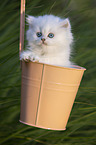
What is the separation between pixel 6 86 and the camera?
1.54m

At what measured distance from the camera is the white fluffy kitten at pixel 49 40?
3.34 ft

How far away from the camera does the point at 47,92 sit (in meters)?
0.98

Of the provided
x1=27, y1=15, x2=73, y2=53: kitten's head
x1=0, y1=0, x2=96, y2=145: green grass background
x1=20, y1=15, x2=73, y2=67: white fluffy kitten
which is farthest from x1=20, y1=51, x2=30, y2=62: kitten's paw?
x1=0, y1=0, x2=96, y2=145: green grass background

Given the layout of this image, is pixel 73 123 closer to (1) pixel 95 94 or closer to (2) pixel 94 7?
(1) pixel 95 94

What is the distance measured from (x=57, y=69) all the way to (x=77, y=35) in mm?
649

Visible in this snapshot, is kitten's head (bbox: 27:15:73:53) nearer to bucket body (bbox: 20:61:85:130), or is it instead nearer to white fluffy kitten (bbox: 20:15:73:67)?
white fluffy kitten (bbox: 20:15:73:67)

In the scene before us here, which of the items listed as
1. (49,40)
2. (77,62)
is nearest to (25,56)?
(49,40)

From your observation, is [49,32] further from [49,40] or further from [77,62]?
[77,62]

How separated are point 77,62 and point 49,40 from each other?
557 mm

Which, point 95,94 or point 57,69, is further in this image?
point 95,94

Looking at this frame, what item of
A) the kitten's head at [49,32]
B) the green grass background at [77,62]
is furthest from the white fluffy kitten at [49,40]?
the green grass background at [77,62]

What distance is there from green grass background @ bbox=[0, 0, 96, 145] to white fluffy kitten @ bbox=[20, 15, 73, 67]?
1.43ft

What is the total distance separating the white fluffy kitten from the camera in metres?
1.02

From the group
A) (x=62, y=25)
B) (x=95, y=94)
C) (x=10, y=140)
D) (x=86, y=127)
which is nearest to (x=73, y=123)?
(x=86, y=127)
